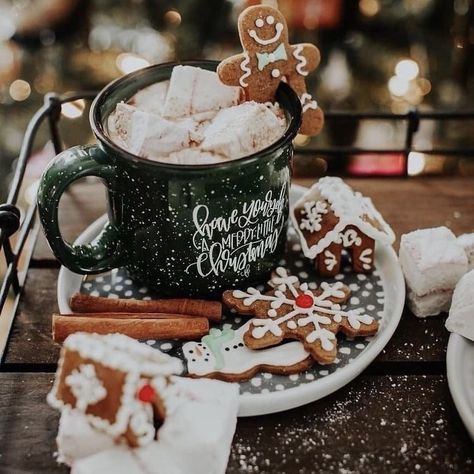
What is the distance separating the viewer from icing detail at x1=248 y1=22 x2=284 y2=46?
811 mm

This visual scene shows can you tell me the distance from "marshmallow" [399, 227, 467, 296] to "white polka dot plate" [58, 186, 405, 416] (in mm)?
24

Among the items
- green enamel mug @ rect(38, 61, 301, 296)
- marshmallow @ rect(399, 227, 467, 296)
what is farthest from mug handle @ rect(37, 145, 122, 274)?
marshmallow @ rect(399, 227, 467, 296)

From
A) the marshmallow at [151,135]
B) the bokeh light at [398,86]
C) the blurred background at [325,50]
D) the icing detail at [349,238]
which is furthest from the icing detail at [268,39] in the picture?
the bokeh light at [398,86]

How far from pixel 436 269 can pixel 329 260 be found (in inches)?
4.8

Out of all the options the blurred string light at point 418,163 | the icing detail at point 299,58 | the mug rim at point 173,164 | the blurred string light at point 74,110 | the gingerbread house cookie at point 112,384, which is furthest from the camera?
the blurred string light at point 74,110

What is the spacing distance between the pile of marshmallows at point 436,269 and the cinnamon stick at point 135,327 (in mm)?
240

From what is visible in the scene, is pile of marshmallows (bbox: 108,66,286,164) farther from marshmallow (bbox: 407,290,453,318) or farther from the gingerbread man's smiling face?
marshmallow (bbox: 407,290,453,318)

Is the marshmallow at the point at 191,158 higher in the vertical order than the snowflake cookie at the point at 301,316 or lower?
higher

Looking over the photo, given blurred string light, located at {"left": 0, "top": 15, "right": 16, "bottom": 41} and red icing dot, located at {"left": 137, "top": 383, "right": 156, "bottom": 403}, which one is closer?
red icing dot, located at {"left": 137, "top": 383, "right": 156, "bottom": 403}

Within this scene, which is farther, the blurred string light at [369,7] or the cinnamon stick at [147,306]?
the blurred string light at [369,7]

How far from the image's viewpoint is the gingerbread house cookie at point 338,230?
853 millimetres

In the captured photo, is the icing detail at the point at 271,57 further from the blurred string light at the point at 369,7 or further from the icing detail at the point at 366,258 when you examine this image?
the blurred string light at the point at 369,7

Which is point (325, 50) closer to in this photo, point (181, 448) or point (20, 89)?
point (20, 89)

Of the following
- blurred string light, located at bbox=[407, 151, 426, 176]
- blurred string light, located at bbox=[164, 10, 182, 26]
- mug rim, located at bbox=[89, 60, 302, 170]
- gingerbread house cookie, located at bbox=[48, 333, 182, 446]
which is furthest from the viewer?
blurred string light, located at bbox=[164, 10, 182, 26]
